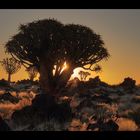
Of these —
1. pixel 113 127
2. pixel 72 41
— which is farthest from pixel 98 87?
pixel 113 127

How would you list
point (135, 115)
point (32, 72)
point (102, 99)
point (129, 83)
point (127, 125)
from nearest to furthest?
point (127, 125), point (135, 115), point (32, 72), point (129, 83), point (102, 99)

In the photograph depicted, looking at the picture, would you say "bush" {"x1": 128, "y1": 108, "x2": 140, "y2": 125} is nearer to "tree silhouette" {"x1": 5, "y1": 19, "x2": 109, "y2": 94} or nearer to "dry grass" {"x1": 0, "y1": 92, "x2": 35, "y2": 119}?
"tree silhouette" {"x1": 5, "y1": 19, "x2": 109, "y2": 94}

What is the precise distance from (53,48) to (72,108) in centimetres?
246

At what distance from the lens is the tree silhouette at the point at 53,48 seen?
635 inches

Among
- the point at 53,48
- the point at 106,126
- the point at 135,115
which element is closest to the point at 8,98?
the point at 53,48

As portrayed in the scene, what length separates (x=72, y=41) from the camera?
53.4 ft

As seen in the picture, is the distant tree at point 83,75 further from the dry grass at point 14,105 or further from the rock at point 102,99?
the dry grass at point 14,105

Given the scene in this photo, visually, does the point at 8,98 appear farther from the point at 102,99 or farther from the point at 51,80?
the point at 102,99

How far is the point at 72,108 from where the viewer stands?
15773 millimetres

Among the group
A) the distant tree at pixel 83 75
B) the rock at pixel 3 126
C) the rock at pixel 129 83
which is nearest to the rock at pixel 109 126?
the rock at pixel 129 83
